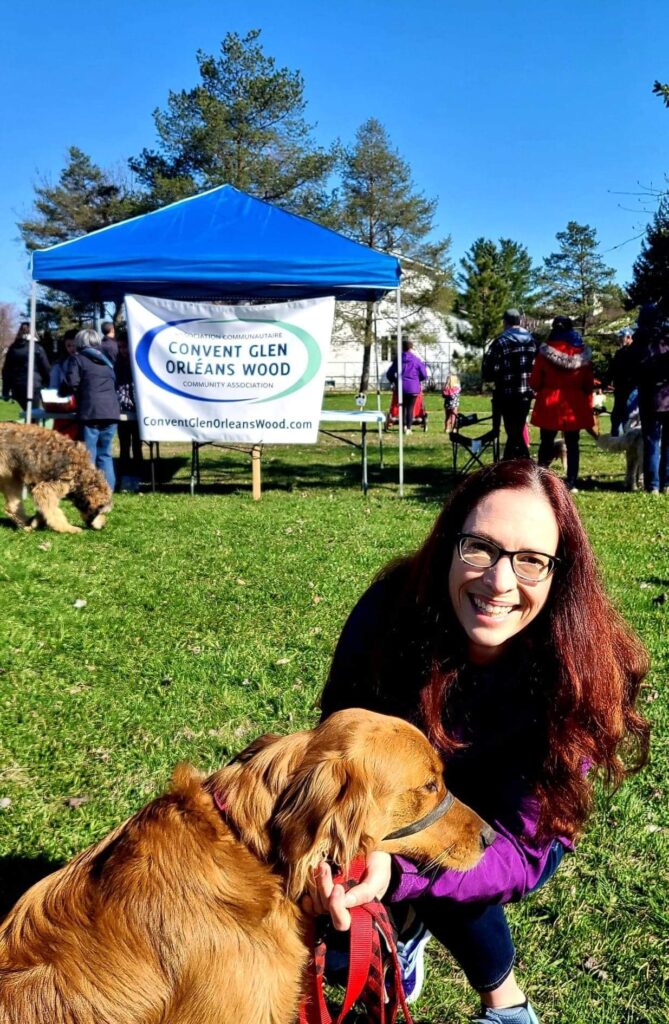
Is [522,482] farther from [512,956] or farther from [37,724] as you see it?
[37,724]

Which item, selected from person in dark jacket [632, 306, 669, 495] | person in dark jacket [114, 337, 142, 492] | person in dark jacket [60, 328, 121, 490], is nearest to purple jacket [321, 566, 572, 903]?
person in dark jacket [60, 328, 121, 490]

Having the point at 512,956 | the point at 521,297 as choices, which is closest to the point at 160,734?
the point at 512,956

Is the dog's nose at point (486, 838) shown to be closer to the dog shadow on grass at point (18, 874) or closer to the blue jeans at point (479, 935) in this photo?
the blue jeans at point (479, 935)

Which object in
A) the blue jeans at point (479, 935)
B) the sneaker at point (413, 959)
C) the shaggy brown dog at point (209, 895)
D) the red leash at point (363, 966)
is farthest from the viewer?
the sneaker at point (413, 959)

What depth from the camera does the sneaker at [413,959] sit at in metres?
2.46

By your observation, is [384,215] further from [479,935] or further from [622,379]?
[479,935]

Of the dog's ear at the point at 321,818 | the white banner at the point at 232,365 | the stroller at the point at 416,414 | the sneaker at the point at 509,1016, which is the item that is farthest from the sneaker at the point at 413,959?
the stroller at the point at 416,414

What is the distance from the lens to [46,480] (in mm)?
8516

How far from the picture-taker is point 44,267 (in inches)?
377

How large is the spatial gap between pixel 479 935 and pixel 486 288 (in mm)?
55358

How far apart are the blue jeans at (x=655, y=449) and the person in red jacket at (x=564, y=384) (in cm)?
70

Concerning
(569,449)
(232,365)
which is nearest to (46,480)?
(232,365)

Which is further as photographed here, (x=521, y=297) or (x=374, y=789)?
(x=521, y=297)

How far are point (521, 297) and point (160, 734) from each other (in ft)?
204
